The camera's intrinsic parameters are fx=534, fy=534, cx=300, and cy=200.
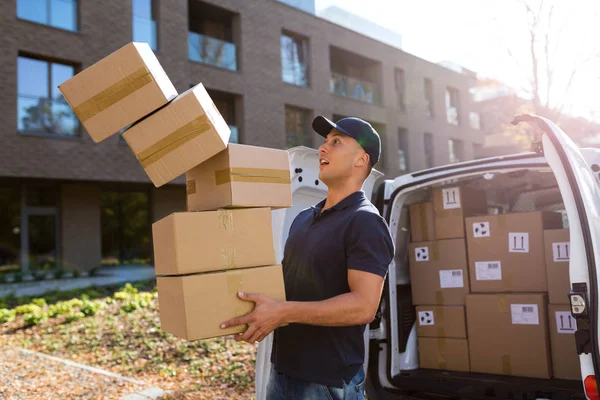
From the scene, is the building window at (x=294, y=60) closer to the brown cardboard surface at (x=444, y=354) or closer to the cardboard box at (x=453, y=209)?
the cardboard box at (x=453, y=209)

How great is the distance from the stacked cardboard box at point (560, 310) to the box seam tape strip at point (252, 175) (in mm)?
2422

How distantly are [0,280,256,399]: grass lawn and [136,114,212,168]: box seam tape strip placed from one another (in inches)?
136

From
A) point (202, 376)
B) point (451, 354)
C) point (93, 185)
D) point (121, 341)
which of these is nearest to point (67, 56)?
point (93, 185)

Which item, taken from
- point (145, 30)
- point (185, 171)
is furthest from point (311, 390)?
point (145, 30)

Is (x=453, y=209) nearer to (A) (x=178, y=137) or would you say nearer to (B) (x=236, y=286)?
(B) (x=236, y=286)

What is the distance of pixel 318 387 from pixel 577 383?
2.53 meters

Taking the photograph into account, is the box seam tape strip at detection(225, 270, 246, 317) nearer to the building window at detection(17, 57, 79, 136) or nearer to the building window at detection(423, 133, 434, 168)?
the building window at detection(17, 57, 79, 136)

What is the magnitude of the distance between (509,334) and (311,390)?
8.33ft

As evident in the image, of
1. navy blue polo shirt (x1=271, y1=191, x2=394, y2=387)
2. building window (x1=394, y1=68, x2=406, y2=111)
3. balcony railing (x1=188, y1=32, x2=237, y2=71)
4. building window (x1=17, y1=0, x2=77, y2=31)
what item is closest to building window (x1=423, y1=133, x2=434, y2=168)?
building window (x1=394, y1=68, x2=406, y2=111)

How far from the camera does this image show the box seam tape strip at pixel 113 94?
87.8 inches

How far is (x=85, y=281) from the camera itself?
1457 cm

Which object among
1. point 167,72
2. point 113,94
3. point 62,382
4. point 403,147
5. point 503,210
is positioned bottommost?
point 62,382

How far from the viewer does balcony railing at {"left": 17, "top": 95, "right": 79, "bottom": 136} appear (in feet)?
45.4

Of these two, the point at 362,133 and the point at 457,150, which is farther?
the point at 457,150
